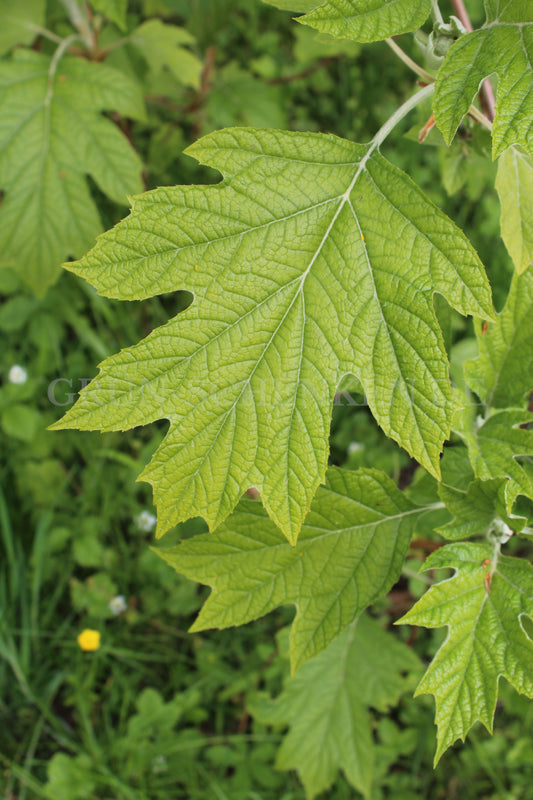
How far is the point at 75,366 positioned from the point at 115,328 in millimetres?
251

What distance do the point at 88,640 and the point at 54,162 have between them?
1744 mm

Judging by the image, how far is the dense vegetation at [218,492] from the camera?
120 centimetres

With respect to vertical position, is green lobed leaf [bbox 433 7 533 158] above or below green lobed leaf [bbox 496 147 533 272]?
above

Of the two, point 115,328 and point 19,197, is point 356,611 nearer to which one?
point 19,197

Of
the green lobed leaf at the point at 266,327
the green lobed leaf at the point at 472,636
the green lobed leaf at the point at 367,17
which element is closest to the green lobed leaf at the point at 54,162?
the green lobed leaf at the point at 266,327

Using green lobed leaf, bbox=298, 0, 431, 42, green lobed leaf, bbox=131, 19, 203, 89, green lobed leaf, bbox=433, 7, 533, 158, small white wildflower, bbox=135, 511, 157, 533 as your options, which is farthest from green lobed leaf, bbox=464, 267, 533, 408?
small white wildflower, bbox=135, 511, 157, 533

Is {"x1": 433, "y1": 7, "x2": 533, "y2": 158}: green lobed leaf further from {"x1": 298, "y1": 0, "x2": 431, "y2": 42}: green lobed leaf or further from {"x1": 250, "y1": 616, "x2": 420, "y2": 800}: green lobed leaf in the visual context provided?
{"x1": 250, "y1": 616, "x2": 420, "y2": 800}: green lobed leaf

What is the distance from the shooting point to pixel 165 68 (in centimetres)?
273

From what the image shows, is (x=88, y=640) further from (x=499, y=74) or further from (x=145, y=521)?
(x=499, y=74)

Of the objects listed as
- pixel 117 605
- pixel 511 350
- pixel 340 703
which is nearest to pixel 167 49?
pixel 511 350

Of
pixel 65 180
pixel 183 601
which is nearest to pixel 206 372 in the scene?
pixel 65 180

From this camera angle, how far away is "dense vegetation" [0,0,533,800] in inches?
47.4

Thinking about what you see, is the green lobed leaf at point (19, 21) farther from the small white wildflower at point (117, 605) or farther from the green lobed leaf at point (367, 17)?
the small white wildflower at point (117, 605)

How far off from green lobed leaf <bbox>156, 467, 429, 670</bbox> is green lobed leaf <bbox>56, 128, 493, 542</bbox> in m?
0.30
